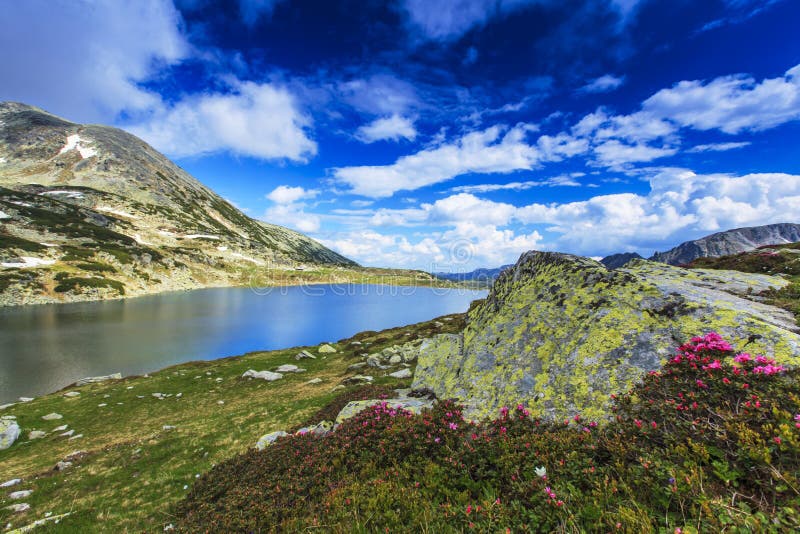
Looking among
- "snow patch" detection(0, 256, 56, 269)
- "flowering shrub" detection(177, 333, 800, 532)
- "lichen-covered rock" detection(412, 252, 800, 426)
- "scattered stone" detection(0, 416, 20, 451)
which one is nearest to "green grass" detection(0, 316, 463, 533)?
"scattered stone" detection(0, 416, 20, 451)

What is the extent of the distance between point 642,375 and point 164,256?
204 m

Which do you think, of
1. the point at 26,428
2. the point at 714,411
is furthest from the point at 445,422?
the point at 26,428

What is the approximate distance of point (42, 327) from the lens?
66500 mm

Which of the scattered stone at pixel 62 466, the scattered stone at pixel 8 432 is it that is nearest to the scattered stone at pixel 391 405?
the scattered stone at pixel 62 466

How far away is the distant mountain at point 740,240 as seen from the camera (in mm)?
111250

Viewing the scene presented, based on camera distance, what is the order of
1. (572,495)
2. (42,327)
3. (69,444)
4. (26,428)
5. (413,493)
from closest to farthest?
(572,495), (413,493), (69,444), (26,428), (42,327)

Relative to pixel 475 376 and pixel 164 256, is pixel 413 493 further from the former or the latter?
pixel 164 256

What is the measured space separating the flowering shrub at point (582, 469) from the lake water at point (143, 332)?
165 feet

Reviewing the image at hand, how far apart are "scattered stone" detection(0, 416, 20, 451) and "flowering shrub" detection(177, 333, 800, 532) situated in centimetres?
2509

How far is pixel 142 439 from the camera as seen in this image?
1869cm

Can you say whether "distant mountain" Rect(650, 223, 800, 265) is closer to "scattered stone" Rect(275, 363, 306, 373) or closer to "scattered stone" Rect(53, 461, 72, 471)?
"scattered stone" Rect(275, 363, 306, 373)

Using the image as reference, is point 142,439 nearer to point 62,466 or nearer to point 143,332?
point 62,466

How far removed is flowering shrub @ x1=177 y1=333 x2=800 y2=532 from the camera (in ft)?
11.4

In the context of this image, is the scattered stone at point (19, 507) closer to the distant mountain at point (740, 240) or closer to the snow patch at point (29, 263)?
the distant mountain at point (740, 240)
